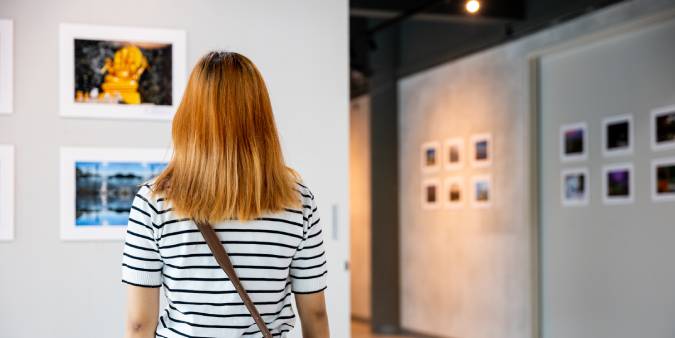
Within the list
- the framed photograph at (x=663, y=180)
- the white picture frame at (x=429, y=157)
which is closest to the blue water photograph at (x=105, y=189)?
the framed photograph at (x=663, y=180)

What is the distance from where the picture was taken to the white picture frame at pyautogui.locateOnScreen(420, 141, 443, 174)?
8.61 meters

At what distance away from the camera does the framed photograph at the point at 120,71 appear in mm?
4379

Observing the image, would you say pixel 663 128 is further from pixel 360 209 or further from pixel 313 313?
pixel 360 209

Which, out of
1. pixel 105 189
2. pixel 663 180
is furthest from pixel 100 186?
pixel 663 180

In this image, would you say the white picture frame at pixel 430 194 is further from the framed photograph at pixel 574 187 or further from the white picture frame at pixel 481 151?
the framed photograph at pixel 574 187

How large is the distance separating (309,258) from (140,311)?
391mm

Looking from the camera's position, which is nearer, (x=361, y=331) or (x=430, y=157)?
(x=430, y=157)

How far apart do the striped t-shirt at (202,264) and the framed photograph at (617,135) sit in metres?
4.52

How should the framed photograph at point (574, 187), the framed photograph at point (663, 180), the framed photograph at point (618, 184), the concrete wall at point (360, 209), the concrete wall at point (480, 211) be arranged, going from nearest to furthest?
the framed photograph at point (663, 180) → the framed photograph at point (618, 184) → the framed photograph at point (574, 187) → the concrete wall at point (480, 211) → the concrete wall at point (360, 209)

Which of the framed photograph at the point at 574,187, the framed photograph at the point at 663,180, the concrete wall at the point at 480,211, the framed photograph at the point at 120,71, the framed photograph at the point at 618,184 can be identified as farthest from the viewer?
the concrete wall at the point at 480,211

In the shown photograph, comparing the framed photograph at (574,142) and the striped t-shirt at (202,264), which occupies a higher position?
the framed photograph at (574,142)

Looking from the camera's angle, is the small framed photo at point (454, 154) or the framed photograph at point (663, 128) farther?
the small framed photo at point (454, 154)

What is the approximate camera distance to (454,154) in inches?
330

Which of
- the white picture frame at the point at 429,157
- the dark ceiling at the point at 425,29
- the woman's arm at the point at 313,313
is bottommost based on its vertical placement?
the woman's arm at the point at 313,313
